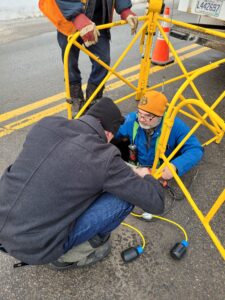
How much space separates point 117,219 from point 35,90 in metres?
2.96

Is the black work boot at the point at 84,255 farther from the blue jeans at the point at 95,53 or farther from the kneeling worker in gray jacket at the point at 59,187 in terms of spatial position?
the blue jeans at the point at 95,53

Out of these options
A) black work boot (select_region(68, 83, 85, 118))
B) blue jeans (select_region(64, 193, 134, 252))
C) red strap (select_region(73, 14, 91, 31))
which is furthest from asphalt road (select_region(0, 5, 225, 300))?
red strap (select_region(73, 14, 91, 31))

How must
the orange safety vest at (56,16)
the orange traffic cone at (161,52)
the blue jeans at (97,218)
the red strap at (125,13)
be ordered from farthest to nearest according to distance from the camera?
the orange traffic cone at (161,52) < the red strap at (125,13) < the orange safety vest at (56,16) < the blue jeans at (97,218)

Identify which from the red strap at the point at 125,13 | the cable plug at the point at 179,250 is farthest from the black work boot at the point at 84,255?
the red strap at the point at 125,13

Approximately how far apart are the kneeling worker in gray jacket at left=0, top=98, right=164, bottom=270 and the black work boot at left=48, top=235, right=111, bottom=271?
0.23 meters

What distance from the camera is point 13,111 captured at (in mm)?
3668

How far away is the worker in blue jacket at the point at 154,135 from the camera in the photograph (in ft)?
7.45

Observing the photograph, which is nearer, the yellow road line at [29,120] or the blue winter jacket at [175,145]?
the blue winter jacket at [175,145]

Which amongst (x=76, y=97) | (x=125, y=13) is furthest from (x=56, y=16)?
(x=76, y=97)

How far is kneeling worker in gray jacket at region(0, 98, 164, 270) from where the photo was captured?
1.35 metres

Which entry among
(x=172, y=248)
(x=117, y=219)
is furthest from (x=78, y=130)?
(x=172, y=248)

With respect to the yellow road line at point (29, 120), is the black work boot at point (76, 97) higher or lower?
higher

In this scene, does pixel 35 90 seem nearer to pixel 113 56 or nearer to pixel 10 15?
pixel 113 56

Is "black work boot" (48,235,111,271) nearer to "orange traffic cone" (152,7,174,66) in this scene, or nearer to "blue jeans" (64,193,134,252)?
"blue jeans" (64,193,134,252)
